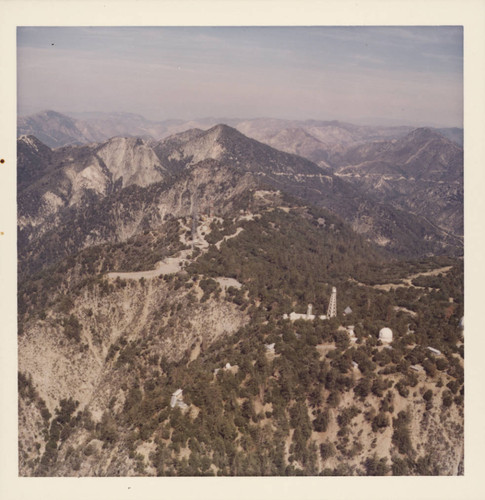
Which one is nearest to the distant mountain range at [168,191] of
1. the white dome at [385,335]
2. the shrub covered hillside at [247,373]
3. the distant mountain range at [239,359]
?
the distant mountain range at [239,359]

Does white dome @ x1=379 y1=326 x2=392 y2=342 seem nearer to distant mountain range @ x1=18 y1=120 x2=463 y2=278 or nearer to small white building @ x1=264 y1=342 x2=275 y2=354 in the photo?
small white building @ x1=264 y1=342 x2=275 y2=354

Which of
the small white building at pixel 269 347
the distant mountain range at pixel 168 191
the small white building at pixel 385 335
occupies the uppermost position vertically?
the distant mountain range at pixel 168 191

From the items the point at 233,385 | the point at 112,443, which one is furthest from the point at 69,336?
the point at 233,385

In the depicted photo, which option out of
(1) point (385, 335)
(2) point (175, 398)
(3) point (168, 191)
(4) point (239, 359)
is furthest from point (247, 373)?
(3) point (168, 191)

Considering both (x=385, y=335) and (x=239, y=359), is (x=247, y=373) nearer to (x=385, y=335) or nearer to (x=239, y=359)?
(x=239, y=359)

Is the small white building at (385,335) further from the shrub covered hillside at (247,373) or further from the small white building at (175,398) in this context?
the small white building at (175,398)

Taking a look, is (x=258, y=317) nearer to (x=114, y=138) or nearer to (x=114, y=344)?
(x=114, y=344)
